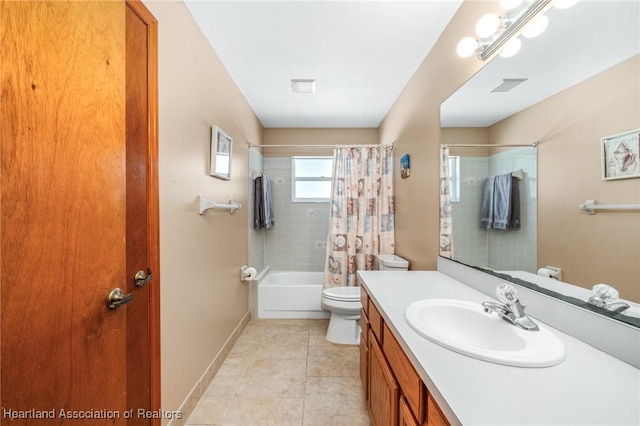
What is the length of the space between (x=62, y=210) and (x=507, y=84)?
1.76 metres

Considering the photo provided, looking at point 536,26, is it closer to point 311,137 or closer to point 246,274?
point 246,274

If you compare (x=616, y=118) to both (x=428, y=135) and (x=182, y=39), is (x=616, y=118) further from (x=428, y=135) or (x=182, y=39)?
(x=182, y=39)

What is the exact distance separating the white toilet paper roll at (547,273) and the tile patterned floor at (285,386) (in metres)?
1.22

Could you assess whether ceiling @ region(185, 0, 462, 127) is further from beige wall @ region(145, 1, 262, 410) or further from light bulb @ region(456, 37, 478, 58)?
light bulb @ region(456, 37, 478, 58)

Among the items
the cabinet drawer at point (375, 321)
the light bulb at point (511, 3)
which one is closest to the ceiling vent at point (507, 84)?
the light bulb at point (511, 3)

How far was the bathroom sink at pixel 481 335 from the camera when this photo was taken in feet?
2.17

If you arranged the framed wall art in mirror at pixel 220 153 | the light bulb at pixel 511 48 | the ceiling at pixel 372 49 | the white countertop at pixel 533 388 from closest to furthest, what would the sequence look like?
the white countertop at pixel 533 388 → the ceiling at pixel 372 49 → the light bulb at pixel 511 48 → the framed wall art in mirror at pixel 220 153

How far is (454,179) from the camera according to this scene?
1531 mm

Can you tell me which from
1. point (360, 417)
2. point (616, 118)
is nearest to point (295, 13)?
point (616, 118)

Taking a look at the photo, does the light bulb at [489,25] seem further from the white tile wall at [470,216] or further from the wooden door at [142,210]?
the wooden door at [142,210]

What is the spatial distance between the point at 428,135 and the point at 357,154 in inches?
39.1

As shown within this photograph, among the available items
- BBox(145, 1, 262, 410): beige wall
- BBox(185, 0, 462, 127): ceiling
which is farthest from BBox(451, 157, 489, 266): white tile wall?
BBox(145, 1, 262, 410): beige wall

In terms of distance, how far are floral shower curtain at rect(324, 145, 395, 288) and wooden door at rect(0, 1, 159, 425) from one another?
2.02m

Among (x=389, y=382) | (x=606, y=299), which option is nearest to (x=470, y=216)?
(x=606, y=299)
